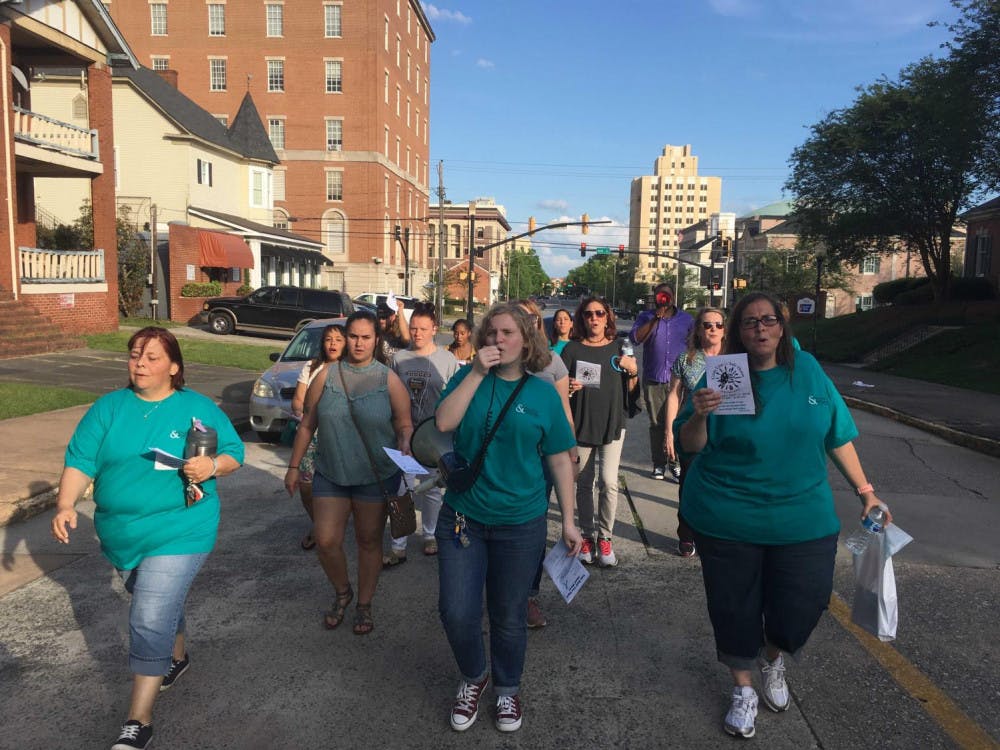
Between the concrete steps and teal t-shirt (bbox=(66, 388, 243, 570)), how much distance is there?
14.9 m

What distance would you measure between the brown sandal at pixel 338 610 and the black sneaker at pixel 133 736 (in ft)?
4.29

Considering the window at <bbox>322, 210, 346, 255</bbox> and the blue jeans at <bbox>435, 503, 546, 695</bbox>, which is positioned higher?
the window at <bbox>322, 210, 346, 255</bbox>

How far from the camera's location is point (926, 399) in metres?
A: 16.9

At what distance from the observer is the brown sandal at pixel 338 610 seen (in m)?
4.45

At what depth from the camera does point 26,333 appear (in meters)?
16.8

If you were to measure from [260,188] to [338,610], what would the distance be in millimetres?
38553

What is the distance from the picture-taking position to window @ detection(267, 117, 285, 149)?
54.3 m

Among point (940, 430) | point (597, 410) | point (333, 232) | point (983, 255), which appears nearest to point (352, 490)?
point (597, 410)

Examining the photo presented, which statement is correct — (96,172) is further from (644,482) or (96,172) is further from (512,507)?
(512,507)

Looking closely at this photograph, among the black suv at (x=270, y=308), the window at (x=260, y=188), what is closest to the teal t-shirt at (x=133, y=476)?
the black suv at (x=270, y=308)

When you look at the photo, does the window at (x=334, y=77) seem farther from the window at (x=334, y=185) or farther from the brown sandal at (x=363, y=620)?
the brown sandal at (x=363, y=620)

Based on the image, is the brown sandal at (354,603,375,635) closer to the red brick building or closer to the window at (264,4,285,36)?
the red brick building

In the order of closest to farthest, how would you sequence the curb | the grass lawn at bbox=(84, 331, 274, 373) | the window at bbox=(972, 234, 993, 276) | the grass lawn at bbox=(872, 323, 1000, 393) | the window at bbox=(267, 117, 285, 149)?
the curb < the grass lawn at bbox=(84, 331, 274, 373) < the grass lawn at bbox=(872, 323, 1000, 393) < the window at bbox=(972, 234, 993, 276) < the window at bbox=(267, 117, 285, 149)

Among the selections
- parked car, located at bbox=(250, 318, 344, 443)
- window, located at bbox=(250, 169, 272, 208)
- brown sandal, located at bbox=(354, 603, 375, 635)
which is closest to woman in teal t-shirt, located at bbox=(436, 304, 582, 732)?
brown sandal, located at bbox=(354, 603, 375, 635)
